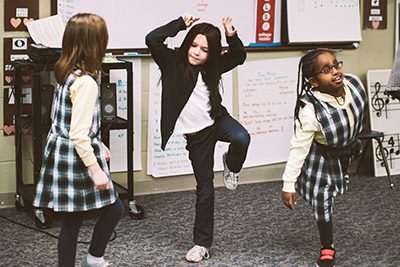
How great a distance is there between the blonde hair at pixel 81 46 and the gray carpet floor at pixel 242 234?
1002mm

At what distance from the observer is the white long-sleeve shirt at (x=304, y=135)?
281 cm

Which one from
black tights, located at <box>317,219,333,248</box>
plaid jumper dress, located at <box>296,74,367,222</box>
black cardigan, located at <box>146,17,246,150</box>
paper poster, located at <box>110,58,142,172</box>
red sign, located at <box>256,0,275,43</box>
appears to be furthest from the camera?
red sign, located at <box>256,0,275,43</box>

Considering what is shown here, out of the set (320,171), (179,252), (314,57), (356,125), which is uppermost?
(314,57)

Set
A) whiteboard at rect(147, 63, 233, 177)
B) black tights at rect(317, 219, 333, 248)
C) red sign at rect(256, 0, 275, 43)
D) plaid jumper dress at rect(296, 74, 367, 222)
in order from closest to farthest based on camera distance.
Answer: plaid jumper dress at rect(296, 74, 367, 222), black tights at rect(317, 219, 333, 248), whiteboard at rect(147, 63, 233, 177), red sign at rect(256, 0, 275, 43)

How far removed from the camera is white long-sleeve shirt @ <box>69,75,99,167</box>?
235cm

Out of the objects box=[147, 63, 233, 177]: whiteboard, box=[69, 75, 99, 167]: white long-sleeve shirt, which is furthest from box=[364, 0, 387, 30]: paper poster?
box=[69, 75, 99, 167]: white long-sleeve shirt

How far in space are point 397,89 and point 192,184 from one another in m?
1.82

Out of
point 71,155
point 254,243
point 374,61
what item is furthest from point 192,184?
point 71,155

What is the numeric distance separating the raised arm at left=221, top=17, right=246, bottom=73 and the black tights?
81 cm

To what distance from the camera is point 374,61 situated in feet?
16.1

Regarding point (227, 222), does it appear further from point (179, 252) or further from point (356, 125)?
point (356, 125)

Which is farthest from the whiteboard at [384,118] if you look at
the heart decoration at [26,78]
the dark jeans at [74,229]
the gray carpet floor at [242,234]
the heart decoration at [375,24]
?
the dark jeans at [74,229]

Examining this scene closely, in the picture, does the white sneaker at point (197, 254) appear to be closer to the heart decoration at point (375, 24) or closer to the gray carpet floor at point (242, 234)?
the gray carpet floor at point (242, 234)

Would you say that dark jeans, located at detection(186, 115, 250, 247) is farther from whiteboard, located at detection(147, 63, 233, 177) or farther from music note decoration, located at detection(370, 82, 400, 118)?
music note decoration, located at detection(370, 82, 400, 118)
